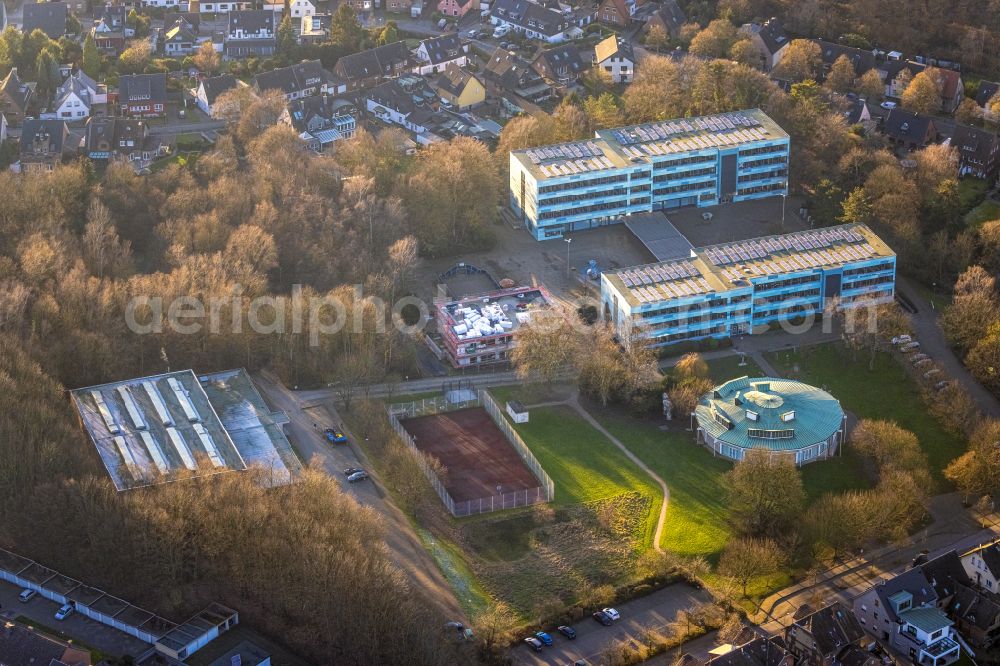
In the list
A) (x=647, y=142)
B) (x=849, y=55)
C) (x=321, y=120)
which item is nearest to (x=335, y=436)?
(x=647, y=142)

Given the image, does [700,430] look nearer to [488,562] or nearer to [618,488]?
[618,488]

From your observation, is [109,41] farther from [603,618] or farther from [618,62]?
[603,618]

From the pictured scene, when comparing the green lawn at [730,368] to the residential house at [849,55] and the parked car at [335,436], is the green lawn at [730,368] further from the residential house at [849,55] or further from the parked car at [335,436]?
the residential house at [849,55]

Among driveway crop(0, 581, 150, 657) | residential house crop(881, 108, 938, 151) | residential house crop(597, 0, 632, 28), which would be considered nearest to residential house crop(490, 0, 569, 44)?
residential house crop(597, 0, 632, 28)

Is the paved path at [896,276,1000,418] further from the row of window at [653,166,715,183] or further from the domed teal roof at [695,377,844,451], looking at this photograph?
the row of window at [653,166,715,183]

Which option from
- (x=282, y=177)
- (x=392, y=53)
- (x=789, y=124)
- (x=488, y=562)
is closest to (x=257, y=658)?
(x=488, y=562)

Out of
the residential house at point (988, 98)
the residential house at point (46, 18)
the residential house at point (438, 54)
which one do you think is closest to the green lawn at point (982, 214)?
the residential house at point (988, 98)
